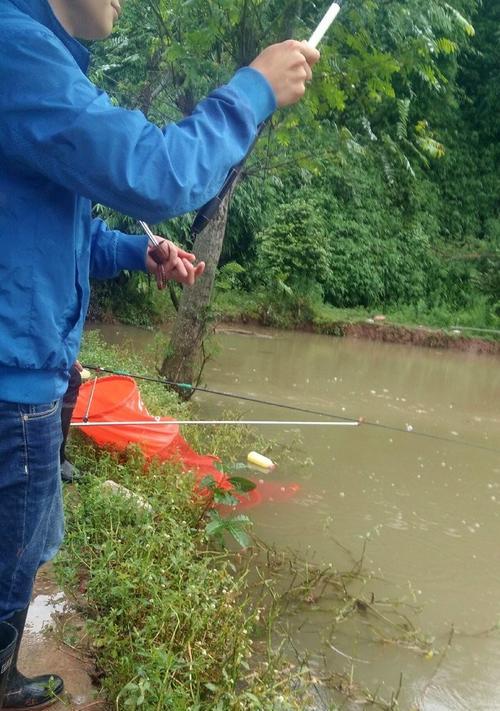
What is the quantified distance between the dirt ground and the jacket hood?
4.67 feet

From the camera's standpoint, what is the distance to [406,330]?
12.5 meters

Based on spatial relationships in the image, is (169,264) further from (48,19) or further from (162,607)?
(162,607)

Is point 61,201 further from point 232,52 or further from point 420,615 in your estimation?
point 232,52

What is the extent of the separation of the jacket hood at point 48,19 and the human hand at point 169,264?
18.9 inches

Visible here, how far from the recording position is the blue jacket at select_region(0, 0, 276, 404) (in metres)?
1.11

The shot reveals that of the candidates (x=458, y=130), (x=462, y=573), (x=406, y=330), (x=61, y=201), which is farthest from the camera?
(x=458, y=130)

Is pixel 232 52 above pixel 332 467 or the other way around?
above

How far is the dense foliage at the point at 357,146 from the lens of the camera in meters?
4.68

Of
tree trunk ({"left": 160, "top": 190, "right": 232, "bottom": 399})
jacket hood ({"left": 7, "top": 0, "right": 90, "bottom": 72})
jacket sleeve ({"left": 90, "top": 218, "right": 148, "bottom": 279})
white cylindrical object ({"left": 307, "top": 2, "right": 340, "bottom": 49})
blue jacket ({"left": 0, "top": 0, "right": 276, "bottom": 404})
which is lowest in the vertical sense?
tree trunk ({"left": 160, "top": 190, "right": 232, "bottom": 399})

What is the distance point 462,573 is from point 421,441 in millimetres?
2267

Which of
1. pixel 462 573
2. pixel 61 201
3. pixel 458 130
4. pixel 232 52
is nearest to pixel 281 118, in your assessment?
pixel 232 52

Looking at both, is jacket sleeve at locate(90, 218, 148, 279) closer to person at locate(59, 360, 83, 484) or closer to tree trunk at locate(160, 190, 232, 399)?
person at locate(59, 360, 83, 484)

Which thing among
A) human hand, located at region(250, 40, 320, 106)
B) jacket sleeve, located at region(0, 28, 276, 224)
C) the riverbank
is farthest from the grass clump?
the riverbank

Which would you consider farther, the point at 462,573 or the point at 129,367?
the point at 129,367
